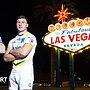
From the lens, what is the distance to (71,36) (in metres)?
23.5

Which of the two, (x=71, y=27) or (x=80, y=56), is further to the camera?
(x=80, y=56)

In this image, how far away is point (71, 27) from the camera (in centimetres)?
2372

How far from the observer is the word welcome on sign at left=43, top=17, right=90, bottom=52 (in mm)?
22984

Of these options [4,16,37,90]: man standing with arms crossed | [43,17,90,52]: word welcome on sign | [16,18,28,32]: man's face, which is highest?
[43,17,90,52]: word welcome on sign

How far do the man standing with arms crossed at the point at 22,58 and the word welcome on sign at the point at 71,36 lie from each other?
1812cm

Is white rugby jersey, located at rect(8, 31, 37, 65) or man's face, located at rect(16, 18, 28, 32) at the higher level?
man's face, located at rect(16, 18, 28, 32)

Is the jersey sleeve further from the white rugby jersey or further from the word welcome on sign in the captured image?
the word welcome on sign

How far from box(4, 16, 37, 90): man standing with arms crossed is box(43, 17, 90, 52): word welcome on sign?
18.1 meters

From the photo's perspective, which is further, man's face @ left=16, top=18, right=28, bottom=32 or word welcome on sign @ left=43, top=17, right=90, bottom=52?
word welcome on sign @ left=43, top=17, right=90, bottom=52

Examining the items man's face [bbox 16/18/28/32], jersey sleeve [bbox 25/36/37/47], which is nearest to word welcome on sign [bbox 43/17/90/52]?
jersey sleeve [bbox 25/36/37/47]

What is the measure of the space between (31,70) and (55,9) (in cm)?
3035

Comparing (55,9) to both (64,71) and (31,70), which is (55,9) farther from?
(31,70)

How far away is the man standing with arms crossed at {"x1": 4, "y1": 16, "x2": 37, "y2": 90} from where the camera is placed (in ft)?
15.4

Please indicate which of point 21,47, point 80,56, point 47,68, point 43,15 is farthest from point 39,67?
point 21,47
